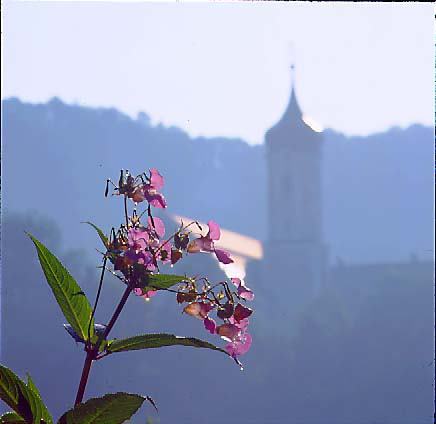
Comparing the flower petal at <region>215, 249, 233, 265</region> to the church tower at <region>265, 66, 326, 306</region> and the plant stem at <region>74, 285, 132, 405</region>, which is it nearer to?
the plant stem at <region>74, 285, 132, 405</region>

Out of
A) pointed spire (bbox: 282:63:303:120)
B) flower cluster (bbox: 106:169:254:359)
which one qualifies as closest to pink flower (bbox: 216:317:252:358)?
flower cluster (bbox: 106:169:254:359)

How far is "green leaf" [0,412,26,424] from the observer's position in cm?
29

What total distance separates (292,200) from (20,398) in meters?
17.3

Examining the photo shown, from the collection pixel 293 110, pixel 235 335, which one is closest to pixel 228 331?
pixel 235 335

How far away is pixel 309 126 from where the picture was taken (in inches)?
678

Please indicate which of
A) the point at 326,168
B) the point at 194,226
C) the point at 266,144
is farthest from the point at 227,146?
the point at 194,226

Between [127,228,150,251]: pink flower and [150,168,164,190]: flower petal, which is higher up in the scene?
[150,168,164,190]: flower petal

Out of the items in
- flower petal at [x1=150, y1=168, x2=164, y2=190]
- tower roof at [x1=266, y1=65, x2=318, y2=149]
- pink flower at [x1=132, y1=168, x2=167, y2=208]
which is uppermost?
tower roof at [x1=266, y1=65, x2=318, y2=149]

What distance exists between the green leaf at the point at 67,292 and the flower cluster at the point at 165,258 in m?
0.02

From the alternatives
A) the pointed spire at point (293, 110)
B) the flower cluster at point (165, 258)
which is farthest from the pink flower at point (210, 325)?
the pointed spire at point (293, 110)

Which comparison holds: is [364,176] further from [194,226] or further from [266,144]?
[194,226]

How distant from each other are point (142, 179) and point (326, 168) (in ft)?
58.3

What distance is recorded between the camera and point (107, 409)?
285 mm

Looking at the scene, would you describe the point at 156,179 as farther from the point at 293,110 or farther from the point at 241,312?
the point at 293,110
